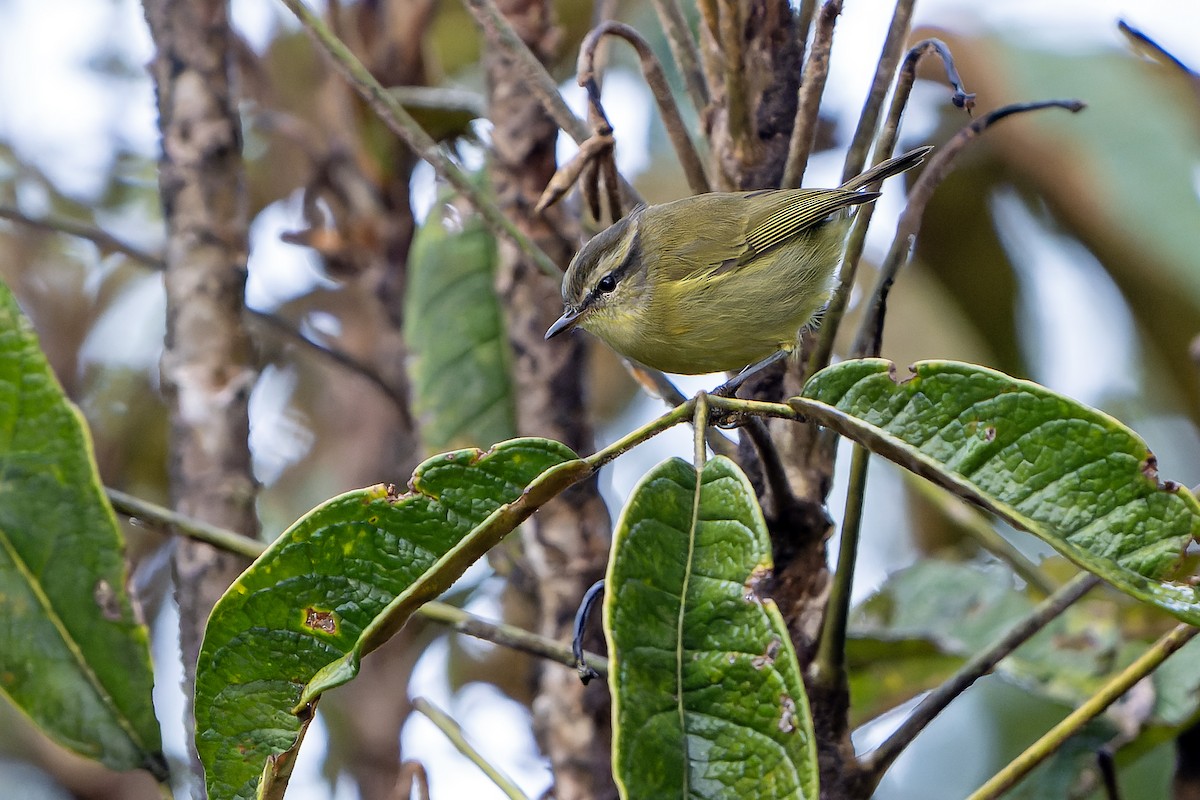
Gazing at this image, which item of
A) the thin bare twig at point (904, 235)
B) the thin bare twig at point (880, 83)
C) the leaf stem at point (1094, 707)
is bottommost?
the leaf stem at point (1094, 707)

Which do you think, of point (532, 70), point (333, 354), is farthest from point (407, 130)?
point (333, 354)

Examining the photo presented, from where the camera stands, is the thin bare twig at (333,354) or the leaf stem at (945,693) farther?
the thin bare twig at (333,354)

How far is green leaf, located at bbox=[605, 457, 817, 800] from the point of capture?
84 centimetres

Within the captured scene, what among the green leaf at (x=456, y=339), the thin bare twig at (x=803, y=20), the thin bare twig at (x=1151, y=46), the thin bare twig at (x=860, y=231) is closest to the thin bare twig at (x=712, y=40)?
the thin bare twig at (x=803, y=20)

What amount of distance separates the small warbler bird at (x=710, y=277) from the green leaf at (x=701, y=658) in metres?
1.04

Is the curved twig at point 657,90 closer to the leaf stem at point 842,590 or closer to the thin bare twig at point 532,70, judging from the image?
the thin bare twig at point 532,70

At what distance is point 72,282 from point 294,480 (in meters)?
0.76

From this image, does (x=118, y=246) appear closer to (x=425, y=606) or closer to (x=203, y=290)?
(x=203, y=290)

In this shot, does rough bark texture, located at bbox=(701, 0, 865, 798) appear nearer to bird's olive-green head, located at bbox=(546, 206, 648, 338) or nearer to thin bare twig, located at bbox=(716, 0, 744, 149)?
thin bare twig, located at bbox=(716, 0, 744, 149)

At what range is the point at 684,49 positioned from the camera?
4.58ft

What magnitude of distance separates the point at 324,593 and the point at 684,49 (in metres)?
0.81

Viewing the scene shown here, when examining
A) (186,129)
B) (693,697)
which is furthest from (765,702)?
(186,129)

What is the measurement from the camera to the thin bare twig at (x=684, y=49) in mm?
1365

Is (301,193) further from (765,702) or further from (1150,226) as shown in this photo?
(765,702)
